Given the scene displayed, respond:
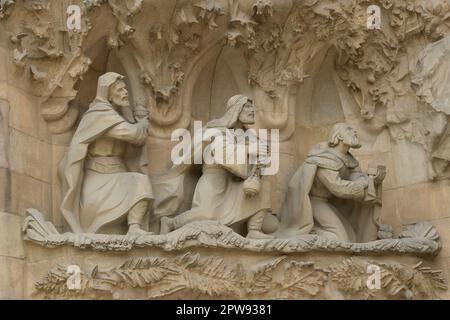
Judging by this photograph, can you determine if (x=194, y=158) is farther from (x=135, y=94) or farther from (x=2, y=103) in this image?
(x=2, y=103)

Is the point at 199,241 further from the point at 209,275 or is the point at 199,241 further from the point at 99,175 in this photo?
the point at 99,175

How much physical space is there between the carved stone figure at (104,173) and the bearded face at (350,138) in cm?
171

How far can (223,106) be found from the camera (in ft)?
→ 37.7

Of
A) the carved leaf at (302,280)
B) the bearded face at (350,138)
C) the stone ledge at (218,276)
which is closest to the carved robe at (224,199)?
the stone ledge at (218,276)

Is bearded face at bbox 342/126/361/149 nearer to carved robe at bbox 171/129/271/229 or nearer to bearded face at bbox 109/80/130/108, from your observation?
carved robe at bbox 171/129/271/229

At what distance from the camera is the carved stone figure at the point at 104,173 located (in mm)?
10367

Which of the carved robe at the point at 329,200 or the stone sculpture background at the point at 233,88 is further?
the carved robe at the point at 329,200

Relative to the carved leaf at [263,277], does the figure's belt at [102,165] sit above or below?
above

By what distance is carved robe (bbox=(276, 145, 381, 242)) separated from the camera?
10.8 meters

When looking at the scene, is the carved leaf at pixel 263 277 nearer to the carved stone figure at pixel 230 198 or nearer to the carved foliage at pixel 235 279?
the carved foliage at pixel 235 279

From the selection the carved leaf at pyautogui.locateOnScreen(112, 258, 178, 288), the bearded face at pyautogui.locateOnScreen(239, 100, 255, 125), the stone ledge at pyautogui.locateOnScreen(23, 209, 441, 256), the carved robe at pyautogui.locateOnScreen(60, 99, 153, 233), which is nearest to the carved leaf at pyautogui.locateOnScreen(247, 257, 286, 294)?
the stone ledge at pyautogui.locateOnScreen(23, 209, 441, 256)

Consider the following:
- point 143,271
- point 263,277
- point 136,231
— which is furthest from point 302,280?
point 136,231

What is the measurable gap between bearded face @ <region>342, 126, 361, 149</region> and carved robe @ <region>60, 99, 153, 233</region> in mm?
1716
